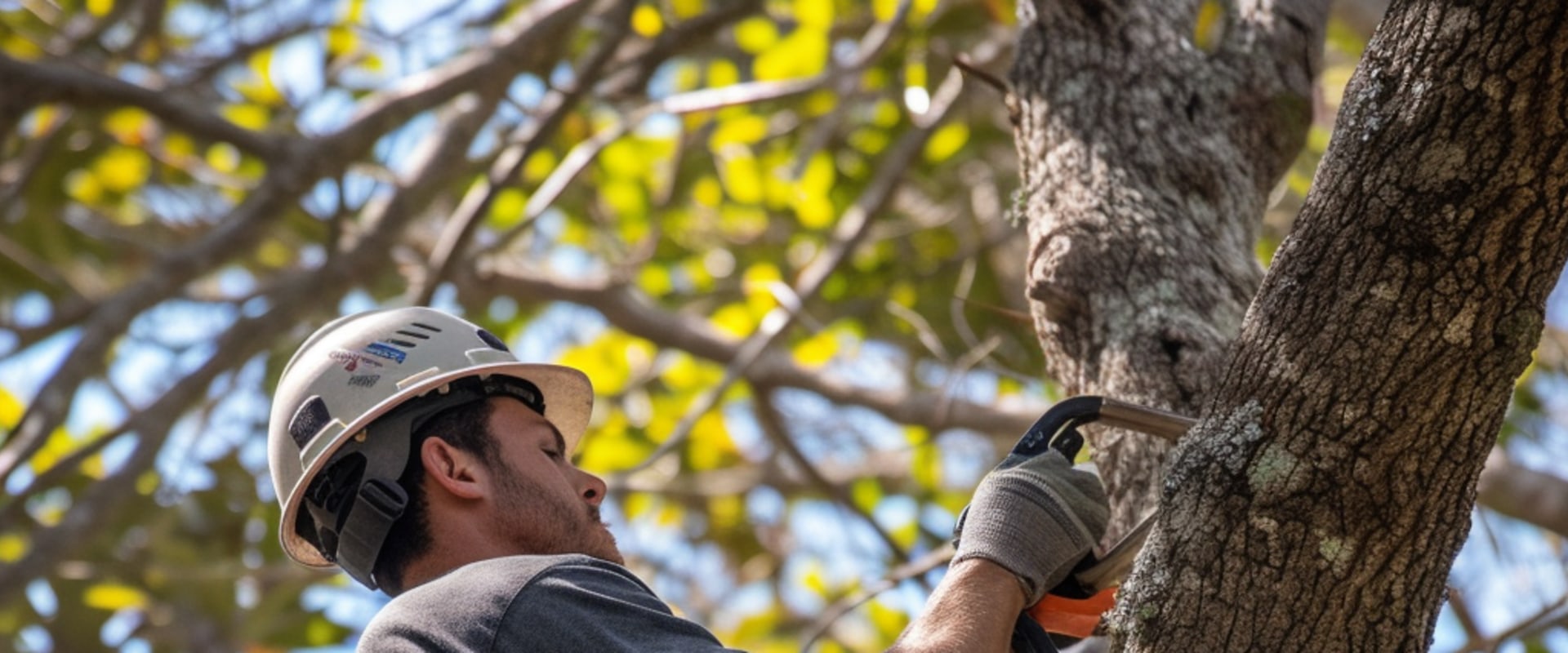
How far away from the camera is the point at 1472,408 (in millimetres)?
1660

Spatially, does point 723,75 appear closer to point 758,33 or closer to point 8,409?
point 758,33

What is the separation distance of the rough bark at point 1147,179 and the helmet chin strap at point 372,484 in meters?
0.93

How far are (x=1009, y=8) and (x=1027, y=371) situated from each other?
1.23 metres

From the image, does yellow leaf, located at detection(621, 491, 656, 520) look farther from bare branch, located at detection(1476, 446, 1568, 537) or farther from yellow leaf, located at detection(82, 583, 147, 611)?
bare branch, located at detection(1476, 446, 1568, 537)

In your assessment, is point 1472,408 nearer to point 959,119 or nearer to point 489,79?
point 489,79

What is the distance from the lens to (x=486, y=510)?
2350 mm

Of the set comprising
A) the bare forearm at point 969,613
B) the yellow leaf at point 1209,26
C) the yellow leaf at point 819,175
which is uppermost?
the yellow leaf at point 1209,26

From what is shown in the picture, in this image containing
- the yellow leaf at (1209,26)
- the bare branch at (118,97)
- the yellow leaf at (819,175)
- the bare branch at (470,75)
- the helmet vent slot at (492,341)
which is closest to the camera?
the helmet vent slot at (492,341)

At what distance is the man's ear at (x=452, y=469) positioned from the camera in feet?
7.71

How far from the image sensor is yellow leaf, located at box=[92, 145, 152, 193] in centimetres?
710

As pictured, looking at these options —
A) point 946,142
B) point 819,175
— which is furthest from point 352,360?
point 819,175

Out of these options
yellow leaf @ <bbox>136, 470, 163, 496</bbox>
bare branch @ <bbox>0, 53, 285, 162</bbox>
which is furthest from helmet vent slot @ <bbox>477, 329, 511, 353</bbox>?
yellow leaf @ <bbox>136, 470, 163, 496</bbox>

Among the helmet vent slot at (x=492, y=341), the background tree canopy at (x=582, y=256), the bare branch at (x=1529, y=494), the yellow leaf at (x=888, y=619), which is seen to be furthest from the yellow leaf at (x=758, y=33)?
the helmet vent slot at (x=492, y=341)

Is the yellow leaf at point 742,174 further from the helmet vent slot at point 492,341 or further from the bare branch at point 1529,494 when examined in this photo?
the helmet vent slot at point 492,341
